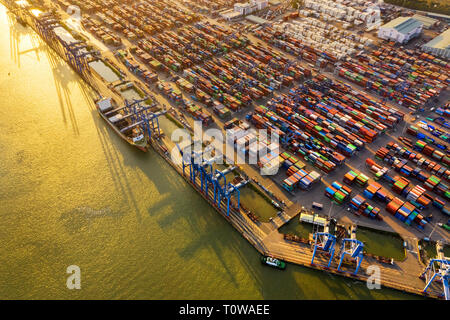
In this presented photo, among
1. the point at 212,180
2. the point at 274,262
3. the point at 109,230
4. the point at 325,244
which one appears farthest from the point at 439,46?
the point at 109,230

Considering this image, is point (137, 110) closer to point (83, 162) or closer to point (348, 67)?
point (83, 162)

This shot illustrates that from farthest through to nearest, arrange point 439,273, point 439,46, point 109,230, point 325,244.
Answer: point 439,46 < point 109,230 < point 325,244 < point 439,273

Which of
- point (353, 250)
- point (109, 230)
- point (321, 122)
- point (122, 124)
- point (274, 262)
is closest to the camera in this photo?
point (353, 250)

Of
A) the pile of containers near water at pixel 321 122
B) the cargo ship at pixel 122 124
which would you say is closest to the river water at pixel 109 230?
the cargo ship at pixel 122 124

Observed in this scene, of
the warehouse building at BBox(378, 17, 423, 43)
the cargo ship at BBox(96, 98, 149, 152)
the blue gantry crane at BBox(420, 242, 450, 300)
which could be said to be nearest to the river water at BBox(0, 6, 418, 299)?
the cargo ship at BBox(96, 98, 149, 152)

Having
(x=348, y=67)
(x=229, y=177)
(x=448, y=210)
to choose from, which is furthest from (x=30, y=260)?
(x=348, y=67)

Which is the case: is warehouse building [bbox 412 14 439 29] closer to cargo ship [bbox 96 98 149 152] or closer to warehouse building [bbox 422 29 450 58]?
warehouse building [bbox 422 29 450 58]

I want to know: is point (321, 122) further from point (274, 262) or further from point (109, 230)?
point (109, 230)
